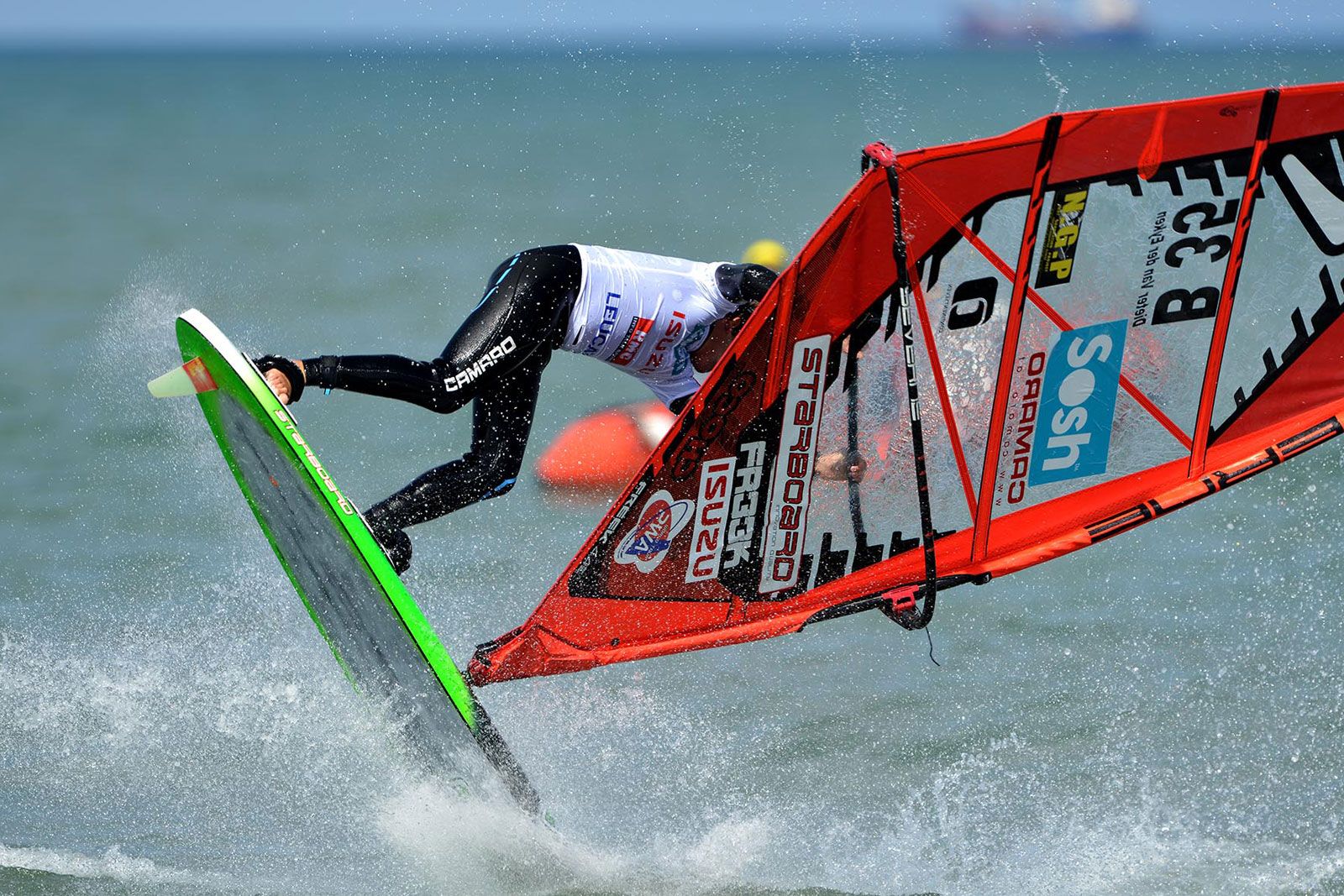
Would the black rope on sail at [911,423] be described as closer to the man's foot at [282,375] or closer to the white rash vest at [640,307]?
the white rash vest at [640,307]

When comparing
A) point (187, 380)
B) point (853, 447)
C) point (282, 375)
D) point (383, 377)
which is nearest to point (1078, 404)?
point (853, 447)

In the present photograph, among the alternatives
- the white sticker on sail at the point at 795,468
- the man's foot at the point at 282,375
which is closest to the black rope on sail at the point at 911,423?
the white sticker on sail at the point at 795,468

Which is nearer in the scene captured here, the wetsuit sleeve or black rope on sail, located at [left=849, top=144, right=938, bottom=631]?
black rope on sail, located at [left=849, top=144, right=938, bottom=631]

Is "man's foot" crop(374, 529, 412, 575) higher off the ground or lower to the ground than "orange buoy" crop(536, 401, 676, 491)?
higher

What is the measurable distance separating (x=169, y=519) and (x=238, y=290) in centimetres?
1072

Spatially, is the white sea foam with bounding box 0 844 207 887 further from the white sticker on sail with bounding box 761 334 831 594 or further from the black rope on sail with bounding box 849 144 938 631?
the black rope on sail with bounding box 849 144 938 631

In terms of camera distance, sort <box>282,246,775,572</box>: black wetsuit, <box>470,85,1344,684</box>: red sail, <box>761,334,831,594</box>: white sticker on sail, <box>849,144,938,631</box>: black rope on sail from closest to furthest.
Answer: <box>849,144,938,631</box>: black rope on sail, <box>470,85,1344,684</box>: red sail, <box>761,334,831,594</box>: white sticker on sail, <box>282,246,775,572</box>: black wetsuit

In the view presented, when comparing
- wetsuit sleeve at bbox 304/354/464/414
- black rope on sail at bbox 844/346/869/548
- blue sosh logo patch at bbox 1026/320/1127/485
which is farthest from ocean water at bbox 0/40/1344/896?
wetsuit sleeve at bbox 304/354/464/414

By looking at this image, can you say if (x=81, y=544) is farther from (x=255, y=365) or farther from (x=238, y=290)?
(x=238, y=290)

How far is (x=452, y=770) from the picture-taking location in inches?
208

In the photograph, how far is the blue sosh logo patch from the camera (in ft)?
16.1

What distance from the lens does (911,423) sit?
4.82m

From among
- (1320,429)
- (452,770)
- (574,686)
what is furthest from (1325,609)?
(452,770)

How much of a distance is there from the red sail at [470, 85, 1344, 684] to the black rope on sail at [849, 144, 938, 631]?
4 cm
